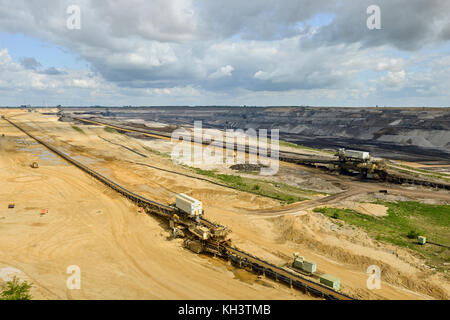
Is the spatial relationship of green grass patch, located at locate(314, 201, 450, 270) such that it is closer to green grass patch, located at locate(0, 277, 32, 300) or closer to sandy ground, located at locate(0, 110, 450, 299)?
sandy ground, located at locate(0, 110, 450, 299)

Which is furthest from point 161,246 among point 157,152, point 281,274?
point 157,152

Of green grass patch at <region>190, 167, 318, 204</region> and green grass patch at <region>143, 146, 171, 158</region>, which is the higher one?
green grass patch at <region>143, 146, 171, 158</region>

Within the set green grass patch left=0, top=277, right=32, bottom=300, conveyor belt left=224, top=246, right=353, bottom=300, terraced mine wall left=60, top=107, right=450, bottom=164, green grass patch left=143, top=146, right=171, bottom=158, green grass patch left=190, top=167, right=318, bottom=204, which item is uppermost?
terraced mine wall left=60, top=107, right=450, bottom=164

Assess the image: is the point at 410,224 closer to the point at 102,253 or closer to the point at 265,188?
the point at 265,188

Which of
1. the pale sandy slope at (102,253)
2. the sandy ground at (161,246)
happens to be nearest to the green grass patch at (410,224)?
the sandy ground at (161,246)

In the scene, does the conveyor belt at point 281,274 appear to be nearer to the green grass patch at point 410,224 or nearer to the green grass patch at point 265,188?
the green grass patch at point 410,224

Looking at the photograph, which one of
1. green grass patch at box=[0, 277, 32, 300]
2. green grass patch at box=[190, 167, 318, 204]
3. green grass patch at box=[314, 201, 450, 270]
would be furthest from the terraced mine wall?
green grass patch at box=[0, 277, 32, 300]
